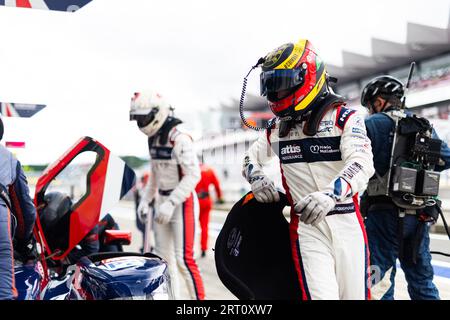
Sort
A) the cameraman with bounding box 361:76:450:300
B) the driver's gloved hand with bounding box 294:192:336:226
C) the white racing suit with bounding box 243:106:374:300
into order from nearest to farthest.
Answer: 1. the driver's gloved hand with bounding box 294:192:336:226
2. the white racing suit with bounding box 243:106:374:300
3. the cameraman with bounding box 361:76:450:300

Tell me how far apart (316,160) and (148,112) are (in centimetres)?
207

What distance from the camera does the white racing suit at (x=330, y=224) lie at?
2205mm

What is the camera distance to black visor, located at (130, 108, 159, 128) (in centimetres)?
409

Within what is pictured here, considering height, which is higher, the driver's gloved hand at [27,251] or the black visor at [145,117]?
the black visor at [145,117]

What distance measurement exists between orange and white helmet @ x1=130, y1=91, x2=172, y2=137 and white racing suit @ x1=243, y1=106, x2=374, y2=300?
1.93 metres

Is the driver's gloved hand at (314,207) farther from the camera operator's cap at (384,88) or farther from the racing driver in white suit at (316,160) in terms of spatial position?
the camera operator's cap at (384,88)

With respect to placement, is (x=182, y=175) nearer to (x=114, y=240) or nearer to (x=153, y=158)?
(x=153, y=158)

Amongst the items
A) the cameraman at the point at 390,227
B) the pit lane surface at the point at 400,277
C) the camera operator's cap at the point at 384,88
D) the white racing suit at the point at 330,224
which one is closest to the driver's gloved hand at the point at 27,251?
the pit lane surface at the point at 400,277

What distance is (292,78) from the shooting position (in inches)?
90.5

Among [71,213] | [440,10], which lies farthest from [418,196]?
[71,213]

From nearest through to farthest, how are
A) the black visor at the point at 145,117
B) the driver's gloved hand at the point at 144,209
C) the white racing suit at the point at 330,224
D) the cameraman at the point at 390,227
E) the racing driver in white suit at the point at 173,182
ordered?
1. the white racing suit at the point at 330,224
2. the cameraman at the point at 390,227
3. the racing driver in white suit at the point at 173,182
4. the black visor at the point at 145,117
5. the driver's gloved hand at the point at 144,209

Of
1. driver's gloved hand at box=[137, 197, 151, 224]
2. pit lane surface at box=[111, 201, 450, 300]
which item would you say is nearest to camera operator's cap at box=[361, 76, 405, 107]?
pit lane surface at box=[111, 201, 450, 300]

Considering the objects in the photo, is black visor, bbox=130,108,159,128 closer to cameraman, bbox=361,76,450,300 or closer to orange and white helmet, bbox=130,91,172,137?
orange and white helmet, bbox=130,91,172,137

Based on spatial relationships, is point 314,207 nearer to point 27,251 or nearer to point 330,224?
point 330,224
